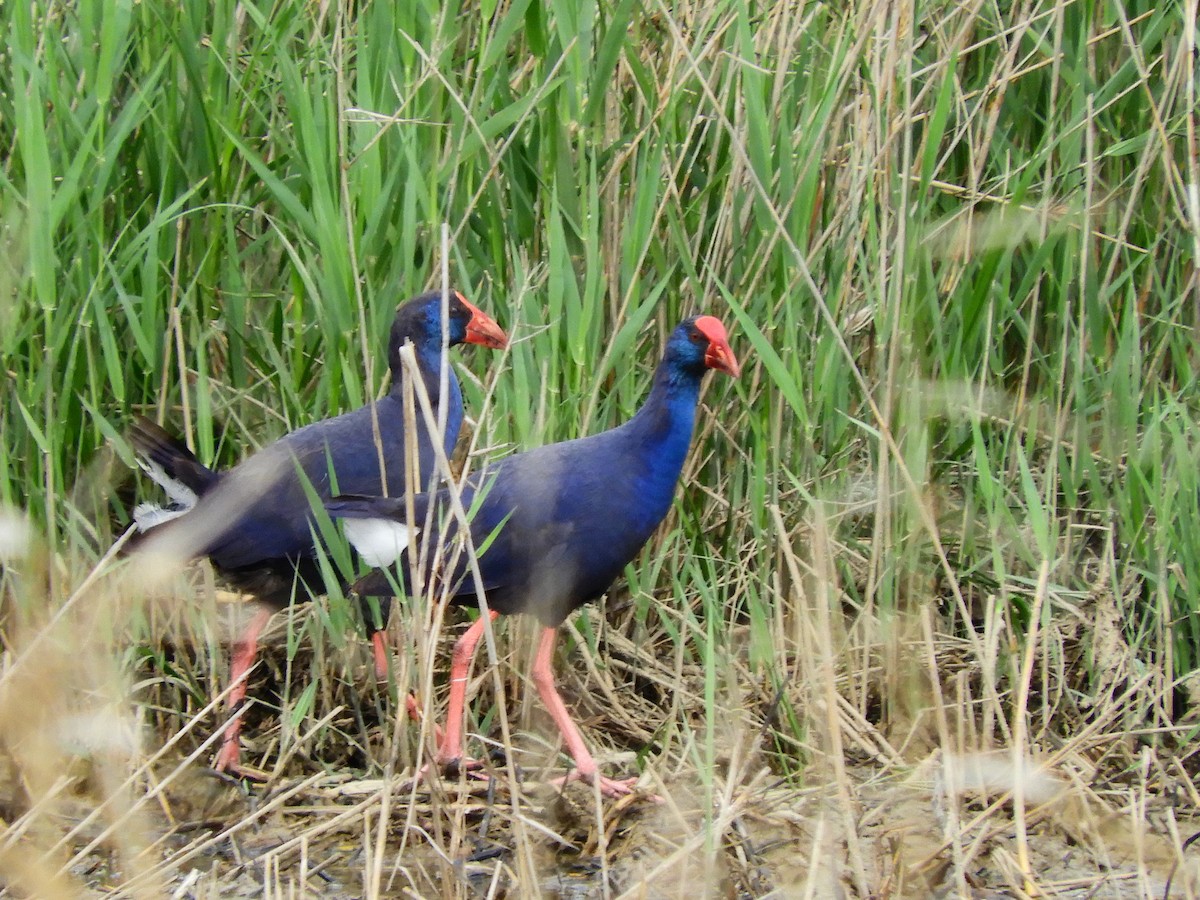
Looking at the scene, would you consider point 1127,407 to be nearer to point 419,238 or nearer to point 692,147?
point 692,147

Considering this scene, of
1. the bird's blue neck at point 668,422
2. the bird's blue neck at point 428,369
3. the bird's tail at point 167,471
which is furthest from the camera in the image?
the bird's blue neck at point 428,369

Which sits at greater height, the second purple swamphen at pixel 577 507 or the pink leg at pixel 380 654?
the second purple swamphen at pixel 577 507

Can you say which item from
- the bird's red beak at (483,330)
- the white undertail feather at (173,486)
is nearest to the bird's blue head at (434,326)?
the bird's red beak at (483,330)

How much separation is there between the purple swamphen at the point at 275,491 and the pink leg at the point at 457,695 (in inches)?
5.5

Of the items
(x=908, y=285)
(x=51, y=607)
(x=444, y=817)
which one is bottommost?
(x=444, y=817)

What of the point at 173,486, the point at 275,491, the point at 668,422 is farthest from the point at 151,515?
the point at 668,422

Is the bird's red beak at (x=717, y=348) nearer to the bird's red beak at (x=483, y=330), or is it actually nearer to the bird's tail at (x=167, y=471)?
the bird's red beak at (x=483, y=330)

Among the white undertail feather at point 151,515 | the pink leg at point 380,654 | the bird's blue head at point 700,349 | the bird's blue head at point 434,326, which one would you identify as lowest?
the pink leg at point 380,654

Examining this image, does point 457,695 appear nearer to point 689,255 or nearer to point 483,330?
point 483,330

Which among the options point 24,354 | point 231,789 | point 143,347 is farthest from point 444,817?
point 24,354

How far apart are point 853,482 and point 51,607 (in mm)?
1393

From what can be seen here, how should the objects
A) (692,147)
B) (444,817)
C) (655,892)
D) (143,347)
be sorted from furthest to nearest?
(692,147) < (143,347) < (444,817) < (655,892)

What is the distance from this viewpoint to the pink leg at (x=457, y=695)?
243 centimetres

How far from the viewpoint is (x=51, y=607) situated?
2.43m
